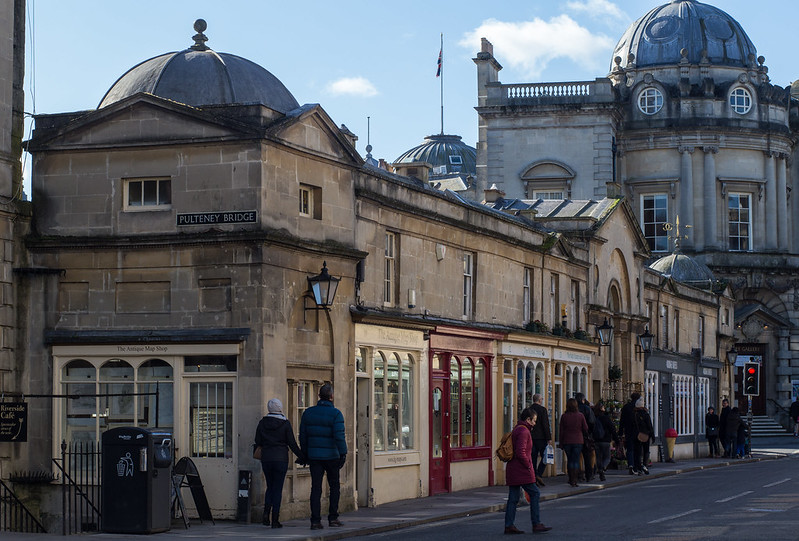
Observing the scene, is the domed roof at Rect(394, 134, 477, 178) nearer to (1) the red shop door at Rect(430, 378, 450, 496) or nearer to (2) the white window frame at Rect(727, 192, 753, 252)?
(2) the white window frame at Rect(727, 192, 753, 252)

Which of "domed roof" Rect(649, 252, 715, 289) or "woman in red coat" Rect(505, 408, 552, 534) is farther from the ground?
"domed roof" Rect(649, 252, 715, 289)

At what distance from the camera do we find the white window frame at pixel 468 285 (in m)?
30.8

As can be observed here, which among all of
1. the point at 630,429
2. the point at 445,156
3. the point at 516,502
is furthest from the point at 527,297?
the point at 445,156

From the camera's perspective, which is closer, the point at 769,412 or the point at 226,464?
the point at 226,464

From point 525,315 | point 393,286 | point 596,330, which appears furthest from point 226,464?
point 596,330

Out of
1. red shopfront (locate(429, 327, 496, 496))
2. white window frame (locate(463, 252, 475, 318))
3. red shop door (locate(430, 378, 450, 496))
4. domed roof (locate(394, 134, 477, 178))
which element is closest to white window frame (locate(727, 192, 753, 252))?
domed roof (locate(394, 134, 477, 178))

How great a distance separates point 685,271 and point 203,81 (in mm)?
38181

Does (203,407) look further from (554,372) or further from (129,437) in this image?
(554,372)

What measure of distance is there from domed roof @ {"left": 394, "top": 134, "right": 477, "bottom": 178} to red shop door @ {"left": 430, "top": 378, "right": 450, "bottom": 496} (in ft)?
179

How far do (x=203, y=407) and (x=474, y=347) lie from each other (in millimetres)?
9722

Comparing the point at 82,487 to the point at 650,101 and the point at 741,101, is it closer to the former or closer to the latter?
the point at 650,101

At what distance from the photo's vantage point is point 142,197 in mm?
22547

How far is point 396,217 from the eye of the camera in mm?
27031

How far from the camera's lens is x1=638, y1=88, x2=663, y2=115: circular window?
69.6 metres
